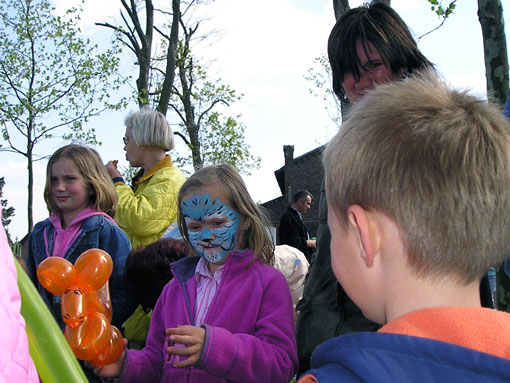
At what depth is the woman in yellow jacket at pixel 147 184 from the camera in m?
3.63

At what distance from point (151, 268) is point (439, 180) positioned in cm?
226

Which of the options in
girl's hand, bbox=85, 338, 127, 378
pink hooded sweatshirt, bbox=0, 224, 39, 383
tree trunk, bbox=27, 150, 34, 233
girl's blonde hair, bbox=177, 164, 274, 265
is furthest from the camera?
tree trunk, bbox=27, 150, 34, 233

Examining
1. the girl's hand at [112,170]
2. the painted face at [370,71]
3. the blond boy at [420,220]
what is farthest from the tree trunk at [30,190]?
the blond boy at [420,220]

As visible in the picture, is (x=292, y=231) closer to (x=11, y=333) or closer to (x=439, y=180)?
(x=439, y=180)

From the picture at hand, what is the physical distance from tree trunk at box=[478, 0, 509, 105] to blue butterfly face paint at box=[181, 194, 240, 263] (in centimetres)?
252

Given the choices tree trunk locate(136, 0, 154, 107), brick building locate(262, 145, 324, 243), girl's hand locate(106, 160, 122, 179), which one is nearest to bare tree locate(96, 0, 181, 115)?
tree trunk locate(136, 0, 154, 107)

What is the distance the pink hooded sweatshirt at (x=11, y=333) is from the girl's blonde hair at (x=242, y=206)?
71.7 inches

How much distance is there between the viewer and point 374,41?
2066 millimetres

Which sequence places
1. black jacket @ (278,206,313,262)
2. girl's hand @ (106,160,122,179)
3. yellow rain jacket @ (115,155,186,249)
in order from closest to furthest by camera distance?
yellow rain jacket @ (115,155,186,249)
girl's hand @ (106,160,122,179)
black jacket @ (278,206,313,262)

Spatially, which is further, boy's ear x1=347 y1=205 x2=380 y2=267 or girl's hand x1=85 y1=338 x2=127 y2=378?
girl's hand x1=85 y1=338 x2=127 y2=378

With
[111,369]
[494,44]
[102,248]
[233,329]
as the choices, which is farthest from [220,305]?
[494,44]

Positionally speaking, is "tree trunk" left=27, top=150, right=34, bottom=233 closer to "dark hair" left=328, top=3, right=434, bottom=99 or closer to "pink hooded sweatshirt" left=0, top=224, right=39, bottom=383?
"dark hair" left=328, top=3, right=434, bottom=99

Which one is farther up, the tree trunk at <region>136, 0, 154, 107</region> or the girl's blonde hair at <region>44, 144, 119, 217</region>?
the tree trunk at <region>136, 0, 154, 107</region>

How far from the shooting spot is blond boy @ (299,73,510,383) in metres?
0.97
